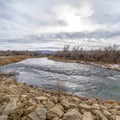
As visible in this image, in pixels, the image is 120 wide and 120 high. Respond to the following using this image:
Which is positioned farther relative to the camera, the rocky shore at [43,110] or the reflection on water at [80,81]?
the reflection on water at [80,81]

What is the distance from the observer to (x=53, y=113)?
21.9 ft

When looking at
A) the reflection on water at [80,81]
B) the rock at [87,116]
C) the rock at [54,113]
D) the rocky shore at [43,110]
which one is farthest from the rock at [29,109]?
the reflection on water at [80,81]

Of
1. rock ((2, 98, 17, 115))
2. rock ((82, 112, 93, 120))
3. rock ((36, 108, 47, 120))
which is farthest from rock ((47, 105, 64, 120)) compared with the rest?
rock ((2, 98, 17, 115))

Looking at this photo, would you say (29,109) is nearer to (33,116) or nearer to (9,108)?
(33,116)

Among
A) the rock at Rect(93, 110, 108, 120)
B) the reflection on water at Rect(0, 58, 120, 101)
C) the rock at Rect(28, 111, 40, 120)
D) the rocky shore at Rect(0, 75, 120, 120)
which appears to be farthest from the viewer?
the reflection on water at Rect(0, 58, 120, 101)

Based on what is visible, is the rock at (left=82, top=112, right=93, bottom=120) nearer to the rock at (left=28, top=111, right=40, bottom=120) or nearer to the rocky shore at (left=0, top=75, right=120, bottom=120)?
the rocky shore at (left=0, top=75, right=120, bottom=120)

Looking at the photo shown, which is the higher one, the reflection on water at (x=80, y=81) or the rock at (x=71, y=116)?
the rock at (x=71, y=116)

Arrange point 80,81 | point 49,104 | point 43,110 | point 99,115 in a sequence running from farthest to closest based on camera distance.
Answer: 1. point 80,81
2. point 49,104
3. point 99,115
4. point 43,110

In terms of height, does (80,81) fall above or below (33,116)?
below

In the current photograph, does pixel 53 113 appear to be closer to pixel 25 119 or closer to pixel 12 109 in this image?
pixel 25 119

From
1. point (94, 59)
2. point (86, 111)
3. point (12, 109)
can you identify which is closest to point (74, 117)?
point (86, 111)

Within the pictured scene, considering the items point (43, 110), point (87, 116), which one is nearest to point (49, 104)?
point (43, 110)

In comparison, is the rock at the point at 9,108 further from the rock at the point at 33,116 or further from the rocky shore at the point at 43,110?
the rock at the point at 33,116

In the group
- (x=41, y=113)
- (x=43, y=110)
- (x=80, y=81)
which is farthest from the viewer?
(x=80, y=81)
